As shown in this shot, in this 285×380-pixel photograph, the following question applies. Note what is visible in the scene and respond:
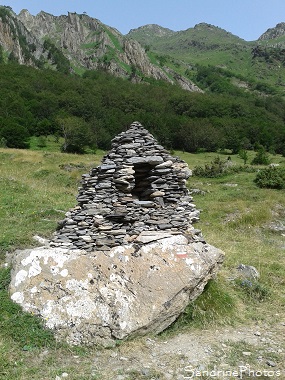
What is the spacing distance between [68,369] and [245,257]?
29.4ft

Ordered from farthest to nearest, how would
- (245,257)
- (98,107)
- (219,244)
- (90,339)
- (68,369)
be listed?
1. (98,107)
2. (219,244)
3. (245,257)
4. (90,339)
5. (68,369)

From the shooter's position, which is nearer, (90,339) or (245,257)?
(90,339)

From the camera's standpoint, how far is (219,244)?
14.7 m

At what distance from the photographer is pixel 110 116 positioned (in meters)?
81.2

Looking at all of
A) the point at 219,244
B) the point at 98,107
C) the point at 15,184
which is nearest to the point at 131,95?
the point at 98,107

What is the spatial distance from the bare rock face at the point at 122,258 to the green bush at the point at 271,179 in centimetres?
2087

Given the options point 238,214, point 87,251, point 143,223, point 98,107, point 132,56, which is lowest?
point 238,214

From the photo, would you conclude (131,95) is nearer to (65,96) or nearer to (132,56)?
(65,96)

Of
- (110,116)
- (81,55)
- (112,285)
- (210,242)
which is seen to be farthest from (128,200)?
(81,55)

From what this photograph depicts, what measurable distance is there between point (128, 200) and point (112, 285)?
8.60ft

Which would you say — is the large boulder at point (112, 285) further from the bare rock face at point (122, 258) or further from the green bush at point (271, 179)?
the green bush at point (271, 179)

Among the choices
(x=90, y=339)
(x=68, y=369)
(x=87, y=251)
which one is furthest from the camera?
(x=87, y=251)

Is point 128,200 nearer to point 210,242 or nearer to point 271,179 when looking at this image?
point 210,242

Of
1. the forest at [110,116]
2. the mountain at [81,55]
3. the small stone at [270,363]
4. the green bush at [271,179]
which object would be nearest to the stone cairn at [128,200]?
the small stone at [270,363]
